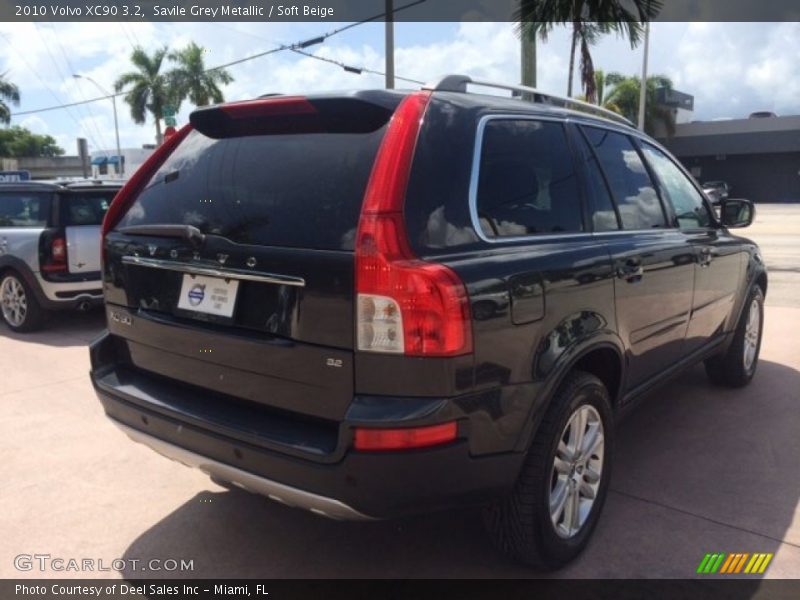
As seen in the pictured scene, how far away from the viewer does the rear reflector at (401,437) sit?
2182 mm

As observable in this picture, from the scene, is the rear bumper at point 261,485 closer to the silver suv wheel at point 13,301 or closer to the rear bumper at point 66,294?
the rear bumper at point 66,294

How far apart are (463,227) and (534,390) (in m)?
0.65

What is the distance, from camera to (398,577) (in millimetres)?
2805

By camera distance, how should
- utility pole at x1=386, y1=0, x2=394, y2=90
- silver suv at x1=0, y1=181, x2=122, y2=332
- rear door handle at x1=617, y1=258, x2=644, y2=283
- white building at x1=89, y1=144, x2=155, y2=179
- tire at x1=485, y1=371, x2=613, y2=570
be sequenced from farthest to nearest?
white building at x1=89, y1=144, x2=155, y2=179 < utility pole at x1=386, y1=0, x2=394, y2=90 < silver suv at x1=0, y1=181, x2=122, y2=332 < rear door handle at x1=617, y1=258, x2=644, y2=283 < tire at x1=485, y1=371, x2=613, y2=570

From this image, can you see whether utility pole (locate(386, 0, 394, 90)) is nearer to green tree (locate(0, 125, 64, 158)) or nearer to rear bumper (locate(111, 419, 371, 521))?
rear bumper (locate(111, 419, 371, 521))

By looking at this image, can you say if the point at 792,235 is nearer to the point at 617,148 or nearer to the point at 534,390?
the point at 617,148

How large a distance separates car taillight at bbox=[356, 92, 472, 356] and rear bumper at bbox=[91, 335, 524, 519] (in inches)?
8.0

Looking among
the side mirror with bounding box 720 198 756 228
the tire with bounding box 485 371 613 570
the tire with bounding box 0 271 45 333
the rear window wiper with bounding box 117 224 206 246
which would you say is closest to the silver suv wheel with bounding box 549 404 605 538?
the tire with bounding box 485 371 613 570

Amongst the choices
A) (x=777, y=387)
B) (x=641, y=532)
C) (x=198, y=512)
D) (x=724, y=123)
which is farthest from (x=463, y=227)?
(x=724, y=123)

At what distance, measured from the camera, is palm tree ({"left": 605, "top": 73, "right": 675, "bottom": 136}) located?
41062 mm

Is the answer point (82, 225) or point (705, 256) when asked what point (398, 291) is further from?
point (82, 225)

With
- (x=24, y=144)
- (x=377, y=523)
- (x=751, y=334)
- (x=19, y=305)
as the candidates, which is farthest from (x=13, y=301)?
(x=24, y=144)

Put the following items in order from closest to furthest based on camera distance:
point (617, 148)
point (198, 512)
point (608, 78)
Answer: point (198, 512) < point (617, 148) < point (608, 78)

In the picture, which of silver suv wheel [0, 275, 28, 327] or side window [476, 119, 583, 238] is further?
silver suv wheel [0, 275, 28, 327]
